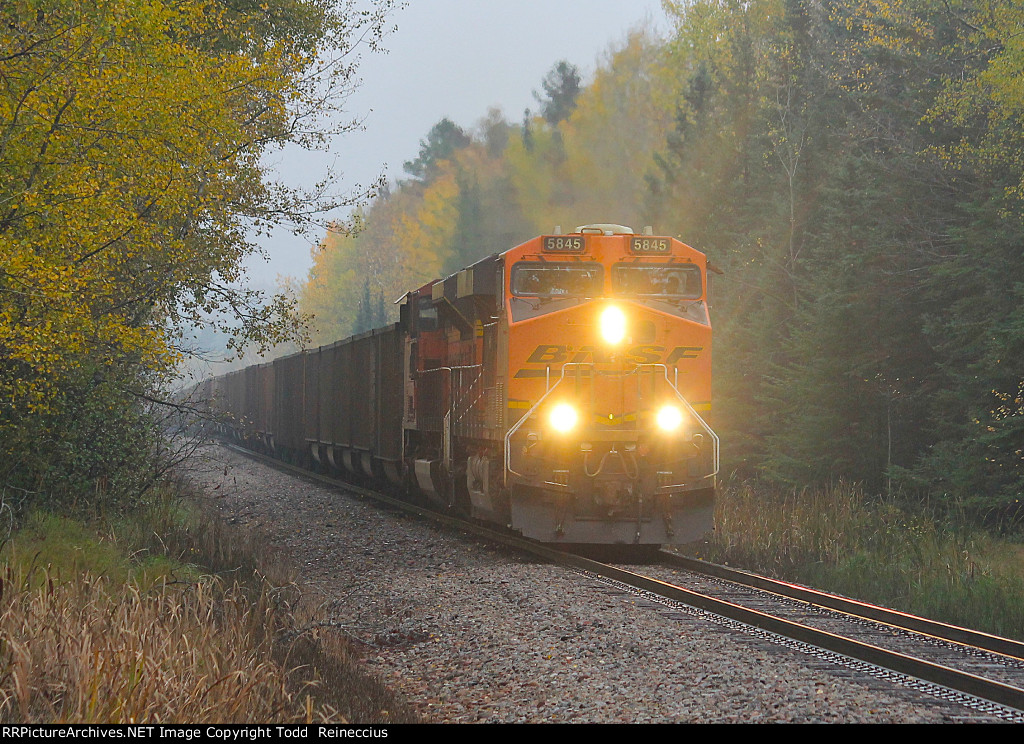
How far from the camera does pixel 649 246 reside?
1179 centimetres

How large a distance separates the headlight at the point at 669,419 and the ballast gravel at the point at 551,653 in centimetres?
196

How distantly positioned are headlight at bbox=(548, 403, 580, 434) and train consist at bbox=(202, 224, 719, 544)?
13mm

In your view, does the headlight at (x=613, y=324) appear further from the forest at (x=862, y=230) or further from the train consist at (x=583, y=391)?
the forest at (x=862, y=230)

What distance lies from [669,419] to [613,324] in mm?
1274

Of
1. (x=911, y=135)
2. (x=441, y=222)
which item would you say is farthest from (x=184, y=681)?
(x=441, y=222)

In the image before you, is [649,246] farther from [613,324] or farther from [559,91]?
[559,91]

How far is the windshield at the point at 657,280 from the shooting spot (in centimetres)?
1174

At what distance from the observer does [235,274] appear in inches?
618

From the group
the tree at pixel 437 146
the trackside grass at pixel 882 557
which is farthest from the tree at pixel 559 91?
the trackside grass at pixel 882 557

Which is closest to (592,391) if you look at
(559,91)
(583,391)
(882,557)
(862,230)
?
(583,391)

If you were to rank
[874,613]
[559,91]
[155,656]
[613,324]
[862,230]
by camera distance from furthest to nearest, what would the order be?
[559,91]
[862,230]
[613,324]
[874,613]
[155,656]

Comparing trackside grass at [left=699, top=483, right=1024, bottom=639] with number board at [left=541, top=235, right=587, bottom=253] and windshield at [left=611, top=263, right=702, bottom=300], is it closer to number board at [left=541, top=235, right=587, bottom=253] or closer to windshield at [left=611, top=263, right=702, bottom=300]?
windshield at [left=611, top=263, right=702, bottom=300]

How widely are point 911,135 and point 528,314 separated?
12258 millimetres
